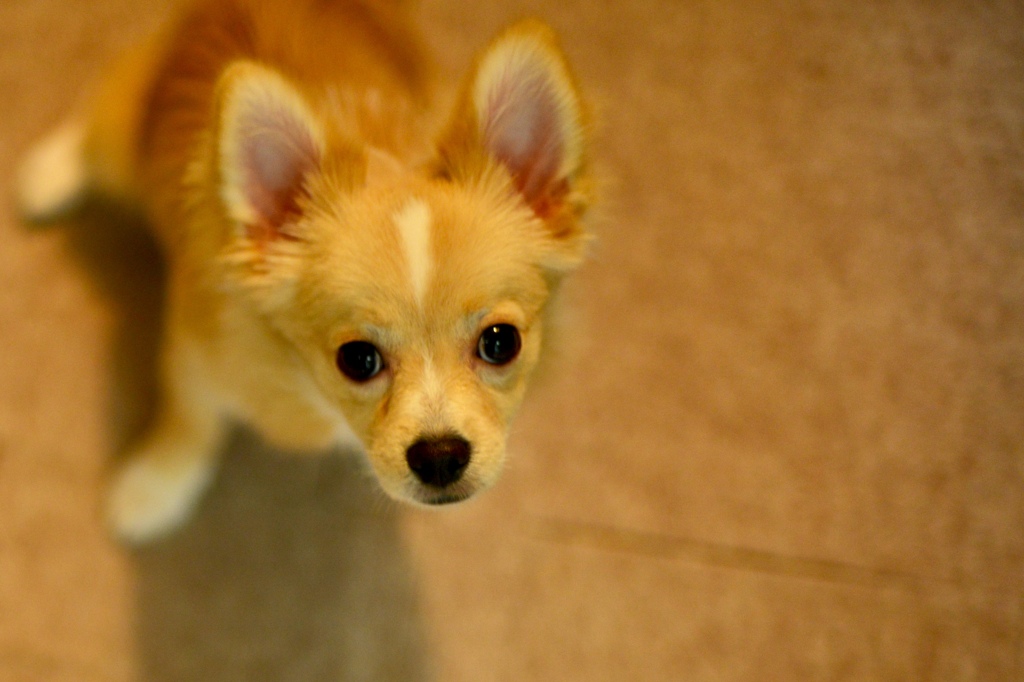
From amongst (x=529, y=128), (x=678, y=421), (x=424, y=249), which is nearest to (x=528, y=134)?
(x=529, y=128)

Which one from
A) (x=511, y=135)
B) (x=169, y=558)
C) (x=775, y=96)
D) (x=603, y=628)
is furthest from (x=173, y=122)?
(x=775, y=96)

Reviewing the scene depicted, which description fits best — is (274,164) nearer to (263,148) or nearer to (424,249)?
(263,148)

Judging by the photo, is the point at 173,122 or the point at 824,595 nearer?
the point at 173,122

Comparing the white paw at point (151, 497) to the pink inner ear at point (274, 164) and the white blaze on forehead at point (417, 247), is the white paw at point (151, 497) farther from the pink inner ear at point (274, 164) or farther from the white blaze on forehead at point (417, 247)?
the white blaze on forehead at point (417, 247)

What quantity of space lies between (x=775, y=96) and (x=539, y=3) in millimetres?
690

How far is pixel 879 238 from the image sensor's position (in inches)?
84.7

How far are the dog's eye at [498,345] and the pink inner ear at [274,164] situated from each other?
0.35 m

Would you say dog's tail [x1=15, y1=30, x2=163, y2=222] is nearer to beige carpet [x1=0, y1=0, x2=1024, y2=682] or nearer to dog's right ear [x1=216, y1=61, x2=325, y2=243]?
beige carpet [x1=0, y1=0, x2=1024, y2=682]

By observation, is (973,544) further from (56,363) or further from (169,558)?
(56,363)

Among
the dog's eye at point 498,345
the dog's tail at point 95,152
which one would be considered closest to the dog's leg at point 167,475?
the dog's tail at point 95,152

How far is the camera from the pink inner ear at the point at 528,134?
1.20 metres

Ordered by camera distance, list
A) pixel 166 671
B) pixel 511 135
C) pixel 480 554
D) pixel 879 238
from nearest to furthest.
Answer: pixel 511 135 < pixel 166 671 < pixel 480 554 < pixel 879 238

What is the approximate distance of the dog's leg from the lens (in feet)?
5.84

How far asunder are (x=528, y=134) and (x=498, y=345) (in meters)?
0.33
